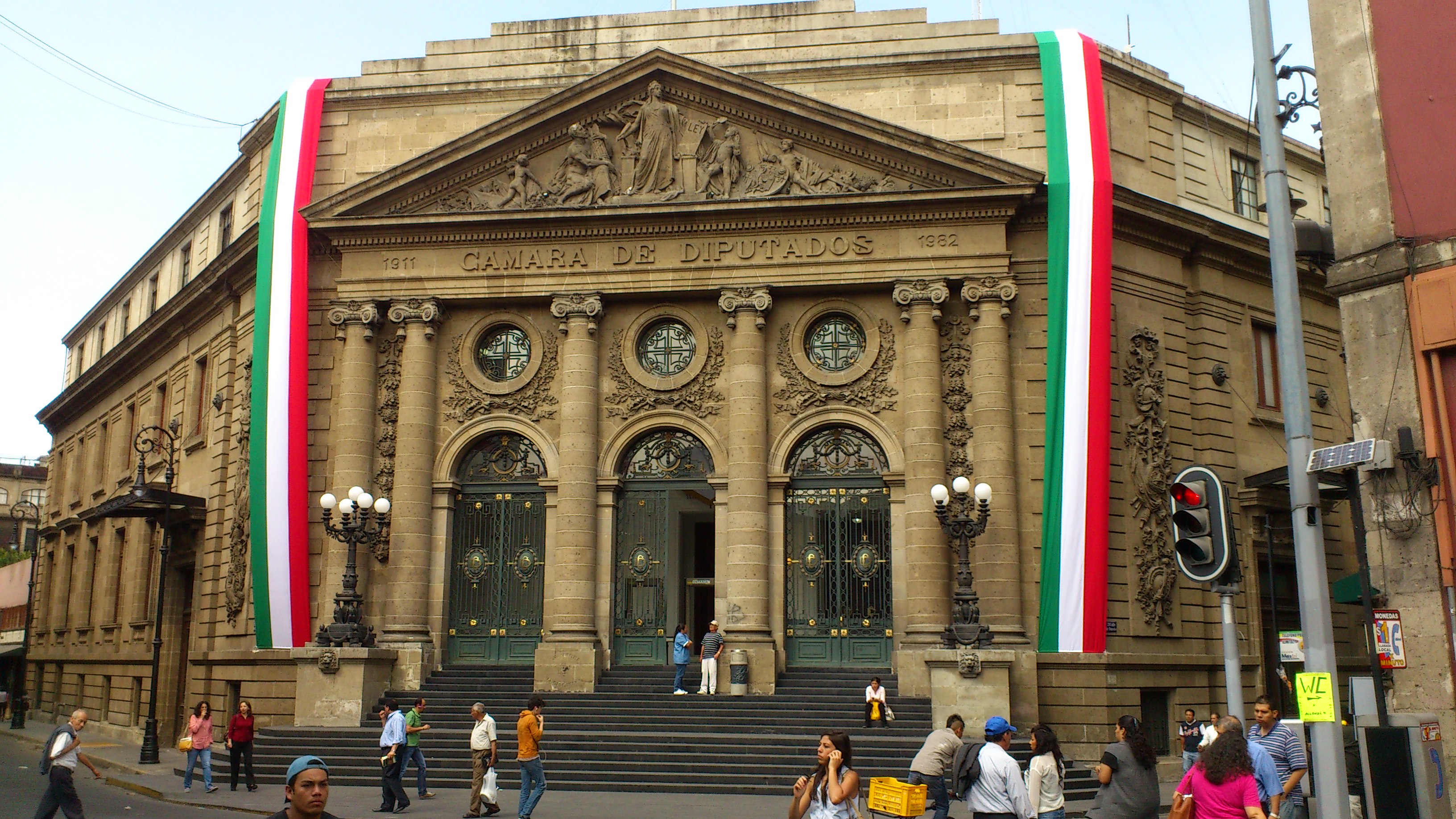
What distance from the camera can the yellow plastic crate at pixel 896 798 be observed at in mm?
11906

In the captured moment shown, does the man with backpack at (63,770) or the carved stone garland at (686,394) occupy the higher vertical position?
the carved stone garland at (686,394)

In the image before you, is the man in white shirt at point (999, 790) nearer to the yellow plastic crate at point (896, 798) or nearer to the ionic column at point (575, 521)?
the yellow plastic crate at point (896, 798)

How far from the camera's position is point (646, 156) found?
98.4 ft

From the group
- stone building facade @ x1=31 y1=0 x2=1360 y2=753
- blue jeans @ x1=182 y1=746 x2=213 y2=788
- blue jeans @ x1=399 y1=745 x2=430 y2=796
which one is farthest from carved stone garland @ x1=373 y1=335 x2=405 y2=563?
blue jeans @ x1=399 y1=745 x2=430 y2=796

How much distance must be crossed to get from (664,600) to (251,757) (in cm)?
928

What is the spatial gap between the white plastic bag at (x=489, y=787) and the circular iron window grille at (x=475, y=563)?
11.0 m

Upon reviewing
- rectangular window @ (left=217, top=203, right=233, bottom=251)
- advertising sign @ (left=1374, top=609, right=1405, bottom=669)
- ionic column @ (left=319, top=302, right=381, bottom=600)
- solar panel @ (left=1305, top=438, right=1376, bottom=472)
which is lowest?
advertising sign @ (left=1374, top=609, right=1405, bottom=669)

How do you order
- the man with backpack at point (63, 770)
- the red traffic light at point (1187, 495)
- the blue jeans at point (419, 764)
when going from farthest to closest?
1. the blue jeans at point (419, 764)
2. the man with backpack at point (63, 770)
3. the red traffic light at point (1187, 495)

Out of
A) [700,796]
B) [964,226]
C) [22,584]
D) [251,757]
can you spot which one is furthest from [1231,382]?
[22,584]

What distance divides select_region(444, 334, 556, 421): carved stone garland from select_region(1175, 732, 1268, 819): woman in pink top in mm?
22075

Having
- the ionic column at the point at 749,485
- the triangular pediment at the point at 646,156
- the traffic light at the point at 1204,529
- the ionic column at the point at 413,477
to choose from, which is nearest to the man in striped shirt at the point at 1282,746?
the traffic light at the point at 1204,529

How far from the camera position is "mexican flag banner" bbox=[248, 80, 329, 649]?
96.8 ft

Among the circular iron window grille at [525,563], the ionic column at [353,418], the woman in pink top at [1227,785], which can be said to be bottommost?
the woman in pink top at [1227,785]

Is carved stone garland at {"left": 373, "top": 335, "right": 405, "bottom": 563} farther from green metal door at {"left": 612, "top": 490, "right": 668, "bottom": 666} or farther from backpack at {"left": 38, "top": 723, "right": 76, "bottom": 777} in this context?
backpack at {"left": 38, "top": 723, "right": 76, "bottom": 777}
